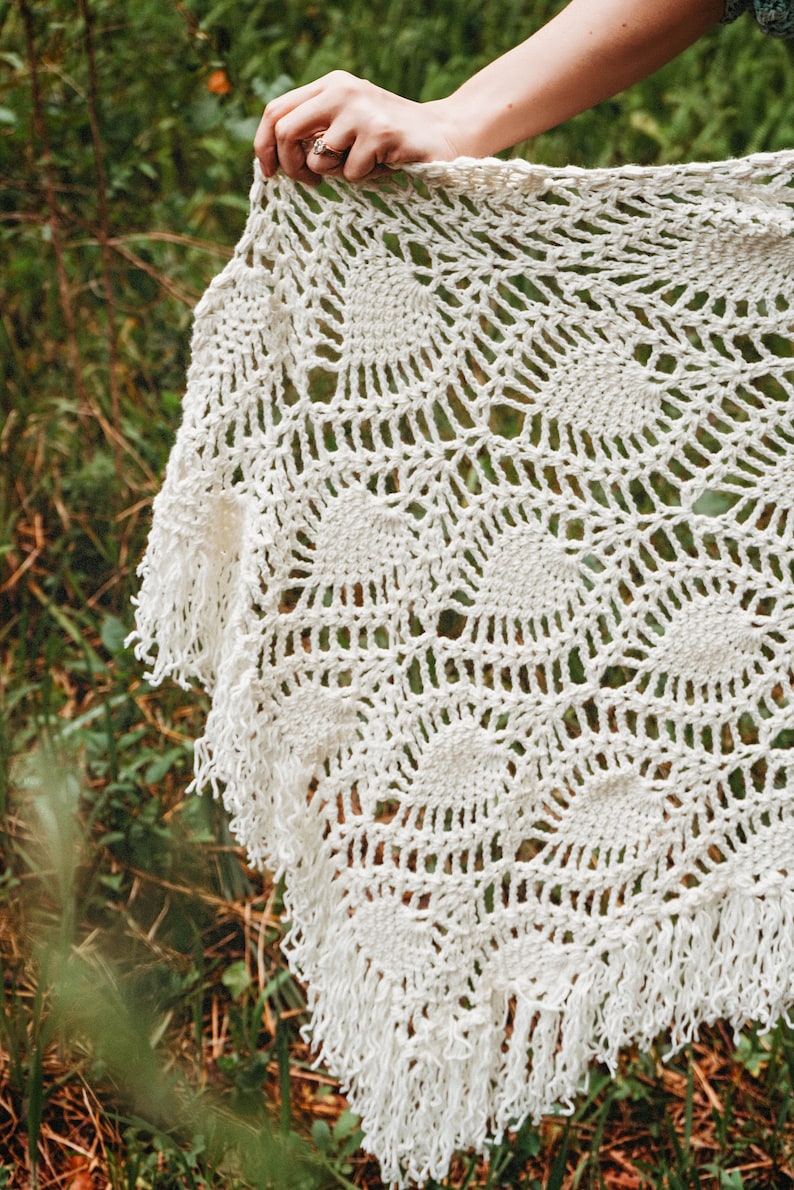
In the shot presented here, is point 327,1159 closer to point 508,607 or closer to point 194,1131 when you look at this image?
point 194,1131

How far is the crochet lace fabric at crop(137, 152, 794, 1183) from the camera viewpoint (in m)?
0.78

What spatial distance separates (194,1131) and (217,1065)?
0.12 m

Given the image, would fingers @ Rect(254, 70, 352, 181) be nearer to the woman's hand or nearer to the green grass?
the woman's hand

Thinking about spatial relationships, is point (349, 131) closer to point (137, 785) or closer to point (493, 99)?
point (493, 99)

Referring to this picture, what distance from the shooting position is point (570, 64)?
756 mm

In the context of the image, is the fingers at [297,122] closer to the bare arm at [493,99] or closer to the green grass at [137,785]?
the bare arm at [493,99]

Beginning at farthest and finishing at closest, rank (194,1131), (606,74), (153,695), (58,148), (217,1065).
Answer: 1. (58,148)
2. (153,695)
3. (217,1065)
4. (194,1131)
5. (606,74)

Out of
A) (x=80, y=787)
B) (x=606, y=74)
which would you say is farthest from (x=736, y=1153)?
(x=606, y=74)

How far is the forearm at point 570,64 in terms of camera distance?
2.46 feet

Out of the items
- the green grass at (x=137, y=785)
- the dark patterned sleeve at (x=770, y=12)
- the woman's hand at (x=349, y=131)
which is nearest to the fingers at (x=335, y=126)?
the woman's hand at (x=349, y=131)

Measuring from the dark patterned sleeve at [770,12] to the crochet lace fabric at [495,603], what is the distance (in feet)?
0.35

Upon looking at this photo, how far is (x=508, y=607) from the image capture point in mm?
816

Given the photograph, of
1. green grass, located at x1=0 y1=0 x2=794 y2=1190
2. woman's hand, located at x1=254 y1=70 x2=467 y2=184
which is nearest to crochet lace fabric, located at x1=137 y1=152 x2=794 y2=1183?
woman's hand, located at x1=254 y1=70 x2=467 y2=184

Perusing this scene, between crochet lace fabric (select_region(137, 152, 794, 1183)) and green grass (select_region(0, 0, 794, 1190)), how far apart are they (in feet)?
0.97
